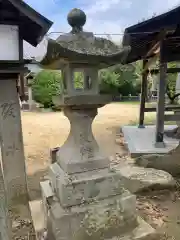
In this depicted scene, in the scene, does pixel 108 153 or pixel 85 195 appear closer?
pixel 85 195

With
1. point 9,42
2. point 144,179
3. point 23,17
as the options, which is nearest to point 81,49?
point 23,17

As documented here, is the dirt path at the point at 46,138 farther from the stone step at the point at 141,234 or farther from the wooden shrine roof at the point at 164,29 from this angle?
Result: the stone step at the point at 141,234

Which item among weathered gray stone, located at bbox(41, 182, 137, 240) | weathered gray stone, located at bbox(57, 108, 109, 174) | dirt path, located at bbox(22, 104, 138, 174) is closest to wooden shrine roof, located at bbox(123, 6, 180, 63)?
weathered gray stone, located at bbox(57, 108, 109, 174)

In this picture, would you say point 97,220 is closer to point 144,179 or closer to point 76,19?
point 144,179

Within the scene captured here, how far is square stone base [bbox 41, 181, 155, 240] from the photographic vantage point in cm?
265

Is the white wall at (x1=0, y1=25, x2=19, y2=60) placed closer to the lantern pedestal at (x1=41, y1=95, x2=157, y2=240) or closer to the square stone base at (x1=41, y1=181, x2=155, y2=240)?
the lantern pedestal at (x1=41, y1=95, x2=157, y2=240)

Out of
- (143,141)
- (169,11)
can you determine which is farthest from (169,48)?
(143,141)

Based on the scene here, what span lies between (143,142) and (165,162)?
208cm

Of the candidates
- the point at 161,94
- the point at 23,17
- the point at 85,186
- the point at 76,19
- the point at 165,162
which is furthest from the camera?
the point at 161,94

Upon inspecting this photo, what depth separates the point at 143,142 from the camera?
7.28 metres

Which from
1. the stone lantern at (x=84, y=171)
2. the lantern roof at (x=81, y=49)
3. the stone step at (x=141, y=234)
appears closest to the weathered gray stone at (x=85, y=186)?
the stone lantern at (x=84, y=171)

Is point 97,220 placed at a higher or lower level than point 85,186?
lower

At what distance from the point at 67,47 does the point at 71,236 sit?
6.96 feet

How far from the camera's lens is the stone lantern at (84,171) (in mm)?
2524
